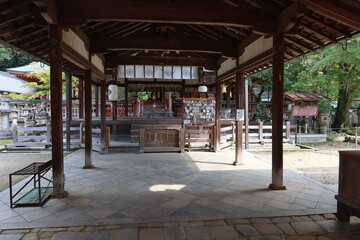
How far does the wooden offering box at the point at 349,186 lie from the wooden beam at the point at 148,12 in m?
3.26

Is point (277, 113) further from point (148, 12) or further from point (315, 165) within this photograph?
point (315, 165)

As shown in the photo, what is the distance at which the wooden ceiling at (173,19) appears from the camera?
157 inches

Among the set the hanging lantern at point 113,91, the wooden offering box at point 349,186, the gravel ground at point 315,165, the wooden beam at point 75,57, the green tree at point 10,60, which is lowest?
the gravel ground at point 315,165

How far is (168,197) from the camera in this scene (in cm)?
447

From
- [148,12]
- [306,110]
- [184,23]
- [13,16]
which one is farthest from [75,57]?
[306,110]

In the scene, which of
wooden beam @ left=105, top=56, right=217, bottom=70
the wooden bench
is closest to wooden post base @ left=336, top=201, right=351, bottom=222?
the wooden bench

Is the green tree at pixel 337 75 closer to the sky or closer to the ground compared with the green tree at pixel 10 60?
closer to the ground

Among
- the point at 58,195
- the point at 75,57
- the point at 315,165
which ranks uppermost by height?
the point at 75,57

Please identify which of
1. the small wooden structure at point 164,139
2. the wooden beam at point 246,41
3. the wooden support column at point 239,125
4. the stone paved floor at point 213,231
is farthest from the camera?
the small wooden structure at point 164,139

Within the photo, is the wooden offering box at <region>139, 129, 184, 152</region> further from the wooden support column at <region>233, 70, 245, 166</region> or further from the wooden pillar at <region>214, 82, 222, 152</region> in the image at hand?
the wooden support column at <region>233, 70, 245, 166</region>

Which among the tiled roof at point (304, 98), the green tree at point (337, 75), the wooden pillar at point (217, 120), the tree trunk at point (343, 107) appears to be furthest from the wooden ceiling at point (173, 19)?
the tree trunk at point (343, 107)

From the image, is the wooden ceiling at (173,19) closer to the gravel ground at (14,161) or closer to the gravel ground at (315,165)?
the gravel ground at (315,165)

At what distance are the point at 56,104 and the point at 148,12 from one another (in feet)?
8.75

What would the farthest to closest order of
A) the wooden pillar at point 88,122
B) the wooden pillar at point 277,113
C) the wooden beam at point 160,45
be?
the wooden pillar at point 88,122
the wooden beam at point 160,45
the wooden pillar at point 277,113
